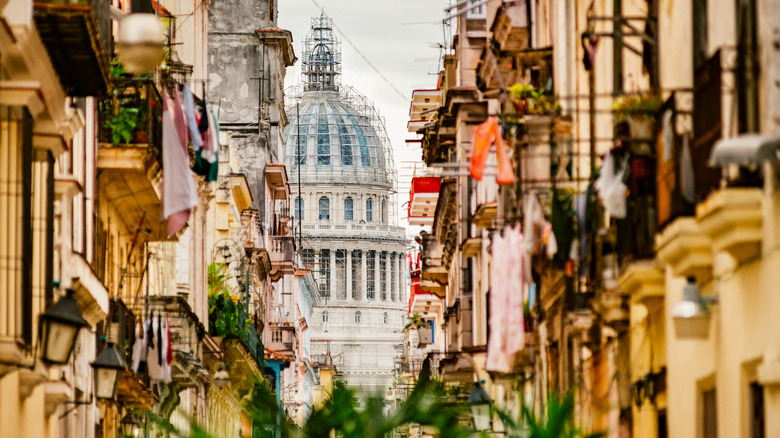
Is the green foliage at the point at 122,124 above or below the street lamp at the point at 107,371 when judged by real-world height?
above

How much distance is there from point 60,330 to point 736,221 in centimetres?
552

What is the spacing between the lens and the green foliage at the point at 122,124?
24203 mm

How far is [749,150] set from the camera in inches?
433

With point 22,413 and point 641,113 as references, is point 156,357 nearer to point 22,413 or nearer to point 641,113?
point 22,413

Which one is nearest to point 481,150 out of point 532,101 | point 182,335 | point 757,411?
point 532,101

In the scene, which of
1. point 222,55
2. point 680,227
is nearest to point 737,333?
point 680,227

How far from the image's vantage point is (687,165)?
14234 mm

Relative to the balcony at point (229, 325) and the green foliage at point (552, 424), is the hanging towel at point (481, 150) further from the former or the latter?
the balcony at point (229, 325)

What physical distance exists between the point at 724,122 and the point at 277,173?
4666cm

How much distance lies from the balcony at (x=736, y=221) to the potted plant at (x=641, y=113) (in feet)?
10.1

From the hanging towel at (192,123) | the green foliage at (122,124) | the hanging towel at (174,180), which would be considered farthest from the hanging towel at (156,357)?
the hanging towel at (174,180)

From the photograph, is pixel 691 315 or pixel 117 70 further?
pixel 117 70

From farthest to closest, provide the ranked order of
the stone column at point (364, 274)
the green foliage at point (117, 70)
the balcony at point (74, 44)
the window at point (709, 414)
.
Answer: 1. the stone column at point (364, 274)
2. the green foliage at point (117, 70)
3. the balcony at point (74, 44)
4. the window at point (709, 414)

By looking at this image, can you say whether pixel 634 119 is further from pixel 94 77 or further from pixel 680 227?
pixel 94 77
